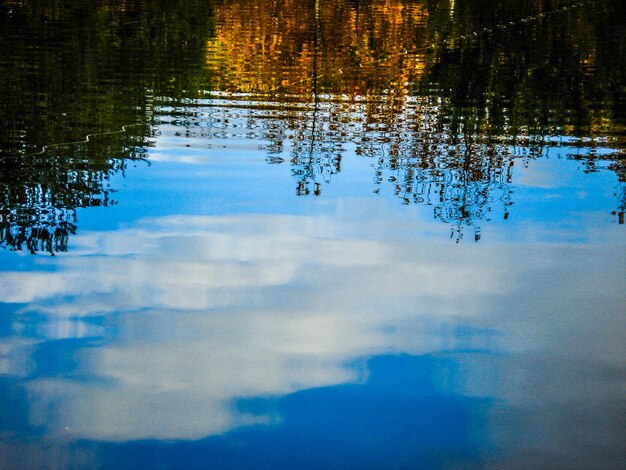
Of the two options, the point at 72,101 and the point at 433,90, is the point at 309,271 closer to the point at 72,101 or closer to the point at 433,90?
the point at 72,101

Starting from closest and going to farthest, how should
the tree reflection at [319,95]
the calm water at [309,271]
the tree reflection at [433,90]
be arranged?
the calm water at [309,271] → the tree reflection at [319,95] → the tree reflection at [433,90]

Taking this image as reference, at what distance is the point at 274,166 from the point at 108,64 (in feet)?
26.4

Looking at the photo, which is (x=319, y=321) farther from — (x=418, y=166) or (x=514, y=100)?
(x=514, y=100)

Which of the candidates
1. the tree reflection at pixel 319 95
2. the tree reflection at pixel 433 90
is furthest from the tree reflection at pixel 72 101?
the tree reflection at pixel 433 90

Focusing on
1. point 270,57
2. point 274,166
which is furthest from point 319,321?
point 270,57

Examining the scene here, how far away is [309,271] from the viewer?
24.9ft

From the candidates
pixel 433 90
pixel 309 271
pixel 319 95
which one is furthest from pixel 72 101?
pixel 309 271

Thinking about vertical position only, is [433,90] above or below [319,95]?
above

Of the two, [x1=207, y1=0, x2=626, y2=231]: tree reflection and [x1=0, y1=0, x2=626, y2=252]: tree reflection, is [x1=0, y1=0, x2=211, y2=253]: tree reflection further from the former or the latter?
[x1=207, y1=0, x2=626, y2=231]: tree reflection

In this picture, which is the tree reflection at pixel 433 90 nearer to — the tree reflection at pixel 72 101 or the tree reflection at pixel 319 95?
the tree reflection at pixel 319 95

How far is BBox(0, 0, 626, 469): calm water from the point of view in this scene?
5105mm

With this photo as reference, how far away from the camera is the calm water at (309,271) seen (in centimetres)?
511

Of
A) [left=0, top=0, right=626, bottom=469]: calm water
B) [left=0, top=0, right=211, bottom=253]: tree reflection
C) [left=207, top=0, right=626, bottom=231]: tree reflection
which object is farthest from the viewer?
[left=207, top=0, right=626, bottom=231]: tree reflection

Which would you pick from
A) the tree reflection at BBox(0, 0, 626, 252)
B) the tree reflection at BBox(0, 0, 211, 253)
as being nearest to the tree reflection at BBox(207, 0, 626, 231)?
the tree reflection at BBox(0, 0, 626, 252)
